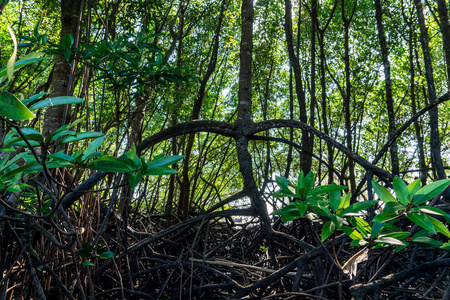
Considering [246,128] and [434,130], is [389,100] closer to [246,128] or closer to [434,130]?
[434,130]

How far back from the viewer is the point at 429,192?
0.70m

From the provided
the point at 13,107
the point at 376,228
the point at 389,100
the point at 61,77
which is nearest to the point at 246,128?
the point at 61,77

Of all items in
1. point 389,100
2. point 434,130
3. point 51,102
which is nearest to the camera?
point 51,102

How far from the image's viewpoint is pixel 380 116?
28.0ft

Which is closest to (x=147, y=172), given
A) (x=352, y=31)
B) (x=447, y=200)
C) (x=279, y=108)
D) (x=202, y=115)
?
(x=447, y=200)

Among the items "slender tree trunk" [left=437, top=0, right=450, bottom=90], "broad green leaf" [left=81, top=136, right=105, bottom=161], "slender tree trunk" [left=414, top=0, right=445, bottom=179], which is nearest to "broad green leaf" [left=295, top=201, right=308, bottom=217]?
"broad green leaf" [left=81, top=136, right=105, bottom=161]

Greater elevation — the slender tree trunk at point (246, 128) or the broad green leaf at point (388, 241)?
the slender tree trunk at point (246, 128)

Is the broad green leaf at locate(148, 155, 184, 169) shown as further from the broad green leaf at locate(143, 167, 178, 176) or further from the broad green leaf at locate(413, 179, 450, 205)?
the broad green leaf at locate(413, 179, 450, 205)

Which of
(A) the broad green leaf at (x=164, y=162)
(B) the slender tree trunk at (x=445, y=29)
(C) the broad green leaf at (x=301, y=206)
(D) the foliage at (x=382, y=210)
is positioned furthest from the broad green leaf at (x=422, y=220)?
(B) the slender tree trunk at (x=445, y=29)

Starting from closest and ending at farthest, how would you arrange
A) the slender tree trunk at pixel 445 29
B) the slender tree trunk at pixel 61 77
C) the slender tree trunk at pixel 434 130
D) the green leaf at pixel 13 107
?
the green leaf at pixel 13 107 < the slender tree trunk at pixel 61 77 < the slender tree trunk at pixel 434 130 < the slender tree trunk at pixel 445 29

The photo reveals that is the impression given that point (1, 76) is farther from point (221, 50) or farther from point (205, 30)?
point (221, 50)

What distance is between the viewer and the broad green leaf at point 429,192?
68cm

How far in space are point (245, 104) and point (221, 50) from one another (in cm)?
495

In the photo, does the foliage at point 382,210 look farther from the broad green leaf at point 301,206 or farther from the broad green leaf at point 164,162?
the broad green leaf at point 164,162
